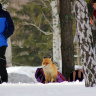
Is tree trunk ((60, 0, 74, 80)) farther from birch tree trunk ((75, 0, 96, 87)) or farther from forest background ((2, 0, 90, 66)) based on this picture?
forest background ((2, 0, 90, 66))

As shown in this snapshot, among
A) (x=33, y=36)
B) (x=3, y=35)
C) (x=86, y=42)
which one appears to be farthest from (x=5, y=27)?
(x=33, y=36)

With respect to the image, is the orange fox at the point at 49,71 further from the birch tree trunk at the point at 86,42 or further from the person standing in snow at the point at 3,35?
the birch tree trunk at the point at 86,42

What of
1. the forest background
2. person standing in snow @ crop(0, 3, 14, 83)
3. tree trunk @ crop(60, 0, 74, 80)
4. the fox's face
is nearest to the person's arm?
person standing in snow @ crop(0, 3, 14, 83)

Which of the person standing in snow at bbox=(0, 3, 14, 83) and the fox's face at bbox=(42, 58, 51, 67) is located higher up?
the person standing in snow at bbox=(0, 3, 14, 83)

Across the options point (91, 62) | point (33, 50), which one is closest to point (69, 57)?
point (91, 62)

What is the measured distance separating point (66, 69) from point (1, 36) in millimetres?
3519

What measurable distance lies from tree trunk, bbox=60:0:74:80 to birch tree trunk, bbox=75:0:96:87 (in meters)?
4.13

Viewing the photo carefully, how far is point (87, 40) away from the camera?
16.4 feet

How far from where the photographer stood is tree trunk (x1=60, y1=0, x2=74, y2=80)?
918 centimetres

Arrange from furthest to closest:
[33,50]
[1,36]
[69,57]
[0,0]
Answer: [33,50]
[0,0]
[69,57]
[1,36]

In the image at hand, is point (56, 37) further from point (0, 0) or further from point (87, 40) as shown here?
point (87, 40)

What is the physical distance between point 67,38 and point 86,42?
4.21 metres

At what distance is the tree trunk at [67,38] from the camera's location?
30.1 ft

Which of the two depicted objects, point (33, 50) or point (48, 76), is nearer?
point (48, 76)
